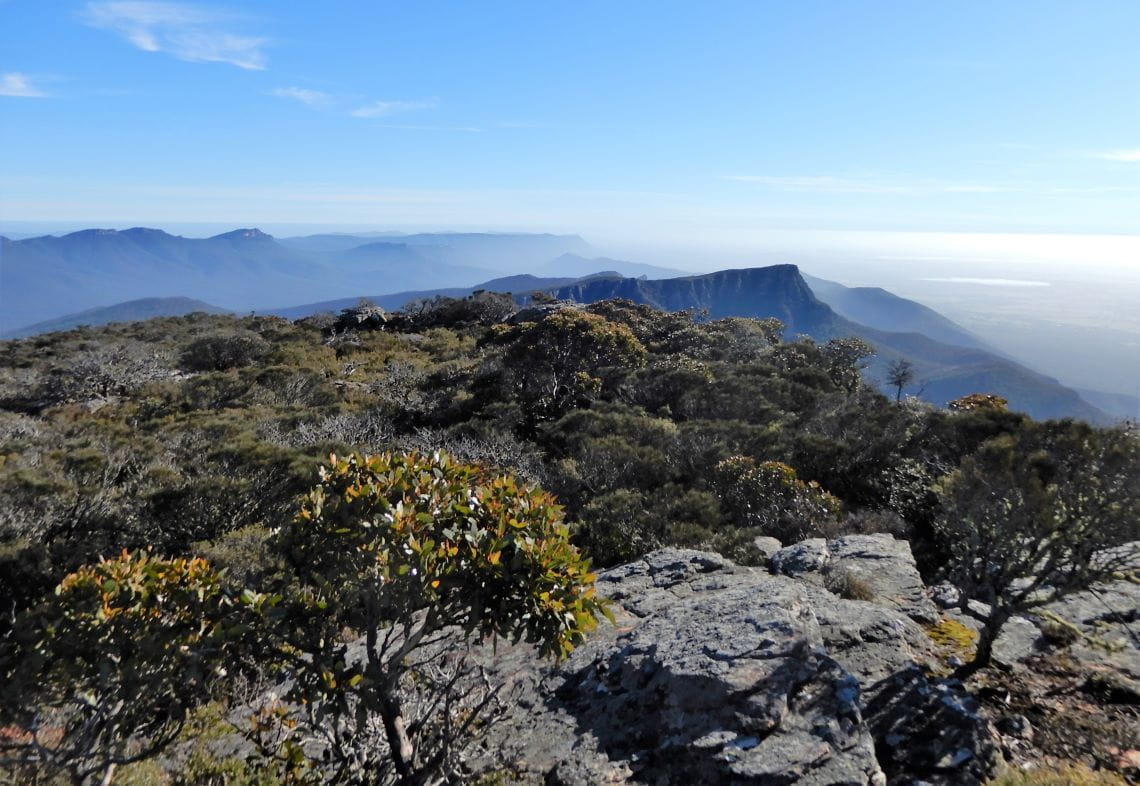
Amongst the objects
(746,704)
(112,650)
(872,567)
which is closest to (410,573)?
(112,650)

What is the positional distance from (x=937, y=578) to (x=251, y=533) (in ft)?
34.9

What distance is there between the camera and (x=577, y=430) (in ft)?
54.1

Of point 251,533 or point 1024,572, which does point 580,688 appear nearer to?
point 1024,572

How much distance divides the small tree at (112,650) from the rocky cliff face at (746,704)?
2383mm

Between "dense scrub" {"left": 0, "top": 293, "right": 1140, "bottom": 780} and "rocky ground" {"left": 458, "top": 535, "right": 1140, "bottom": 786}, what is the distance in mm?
1484

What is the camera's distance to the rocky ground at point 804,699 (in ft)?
14.1

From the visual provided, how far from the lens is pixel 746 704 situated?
448 centimetres

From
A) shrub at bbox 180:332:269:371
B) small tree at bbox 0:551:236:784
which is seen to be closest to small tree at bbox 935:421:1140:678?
small tree at bbox 0:551:236:784

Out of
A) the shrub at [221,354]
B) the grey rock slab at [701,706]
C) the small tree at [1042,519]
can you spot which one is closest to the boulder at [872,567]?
the small tree at [1042,519]

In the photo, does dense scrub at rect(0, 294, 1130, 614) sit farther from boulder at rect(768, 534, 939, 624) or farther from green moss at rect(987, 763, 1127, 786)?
green moss at rect(987, 763, 1127, 786)

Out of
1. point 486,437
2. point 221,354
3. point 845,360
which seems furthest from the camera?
point 845,360

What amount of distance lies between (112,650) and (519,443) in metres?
12.1

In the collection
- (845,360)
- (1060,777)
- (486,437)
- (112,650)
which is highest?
(112,650)

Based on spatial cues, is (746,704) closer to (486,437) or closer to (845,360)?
(486,437)
